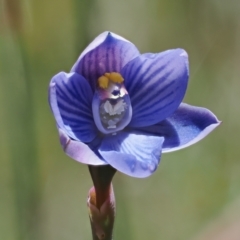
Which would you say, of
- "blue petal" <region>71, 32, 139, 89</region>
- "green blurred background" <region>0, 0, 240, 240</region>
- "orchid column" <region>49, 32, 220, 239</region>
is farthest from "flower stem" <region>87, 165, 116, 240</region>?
"green blurred background" <region>0, 0, 240, 240</region>

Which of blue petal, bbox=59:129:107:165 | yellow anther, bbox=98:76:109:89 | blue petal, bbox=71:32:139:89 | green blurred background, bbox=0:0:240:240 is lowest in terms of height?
green blurred background, bbox=0:0:240:240

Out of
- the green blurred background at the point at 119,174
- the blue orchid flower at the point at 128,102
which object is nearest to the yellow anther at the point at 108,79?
the blue orchid flower at the point at 128,102

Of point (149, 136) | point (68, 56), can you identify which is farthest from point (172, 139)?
point (68, 56)

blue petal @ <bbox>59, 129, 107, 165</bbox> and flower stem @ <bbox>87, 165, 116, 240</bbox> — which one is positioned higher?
blue petal @ <bbox>59, 129, 107, 165</bbox>

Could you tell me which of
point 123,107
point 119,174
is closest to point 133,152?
Answer: point 123,107

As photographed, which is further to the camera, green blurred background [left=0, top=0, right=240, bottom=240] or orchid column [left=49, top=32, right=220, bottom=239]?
green blurred background [left=0, top=0, right=240, bottom=240]

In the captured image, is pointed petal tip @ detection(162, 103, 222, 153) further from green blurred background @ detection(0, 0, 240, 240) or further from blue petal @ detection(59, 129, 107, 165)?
green blurred background @ detection(0, 0, 240, 240)

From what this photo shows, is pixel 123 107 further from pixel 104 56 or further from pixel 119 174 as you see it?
pixel 119 174
